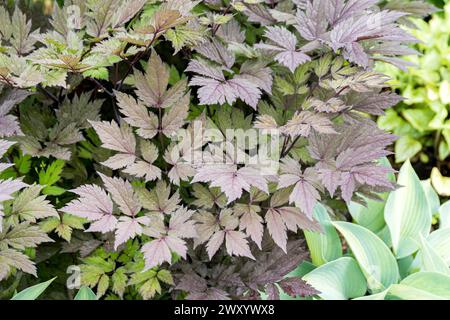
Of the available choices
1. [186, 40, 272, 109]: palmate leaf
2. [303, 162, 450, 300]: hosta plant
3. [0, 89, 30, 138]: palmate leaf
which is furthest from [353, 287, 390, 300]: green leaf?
A: [0, 89, 30, 138]: palmate leaf

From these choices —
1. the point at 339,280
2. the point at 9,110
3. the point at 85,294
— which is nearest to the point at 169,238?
the point at 85,294

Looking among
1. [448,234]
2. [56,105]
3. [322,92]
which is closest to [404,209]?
[448,234]

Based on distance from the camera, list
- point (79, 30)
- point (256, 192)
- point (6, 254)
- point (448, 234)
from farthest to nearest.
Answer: point (448, 234) < point (79, 30) < point (256, 192) < point (6, 254)

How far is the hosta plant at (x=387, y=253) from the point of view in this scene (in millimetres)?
1588

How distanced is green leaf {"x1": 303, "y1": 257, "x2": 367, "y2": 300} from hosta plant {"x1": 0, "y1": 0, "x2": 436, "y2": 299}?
15cm

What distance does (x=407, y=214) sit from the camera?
1.85 metres

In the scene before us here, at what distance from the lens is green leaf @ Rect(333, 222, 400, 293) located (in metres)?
1.65

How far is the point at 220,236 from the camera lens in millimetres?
1276

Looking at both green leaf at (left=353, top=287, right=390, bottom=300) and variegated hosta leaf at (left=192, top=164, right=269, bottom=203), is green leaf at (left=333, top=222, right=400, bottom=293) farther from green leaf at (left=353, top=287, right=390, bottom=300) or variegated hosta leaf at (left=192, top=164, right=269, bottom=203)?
variegated hosta leaf at (left=192, top=164, right=269, bottom=203)

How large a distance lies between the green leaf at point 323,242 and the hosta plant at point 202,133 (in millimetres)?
212

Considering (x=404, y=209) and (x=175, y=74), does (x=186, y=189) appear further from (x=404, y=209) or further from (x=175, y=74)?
(x=404, y=209)

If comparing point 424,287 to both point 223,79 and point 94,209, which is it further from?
point 94,209

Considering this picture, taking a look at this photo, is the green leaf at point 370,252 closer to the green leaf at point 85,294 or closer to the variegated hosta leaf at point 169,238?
the variegated hosta leaf at point 169,238

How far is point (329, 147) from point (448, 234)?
0.74m
